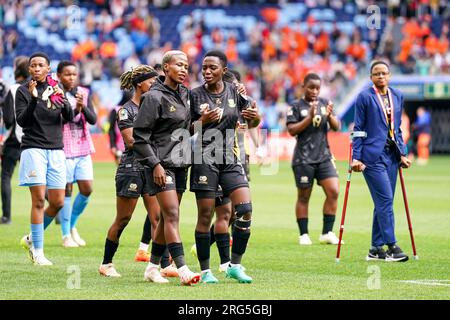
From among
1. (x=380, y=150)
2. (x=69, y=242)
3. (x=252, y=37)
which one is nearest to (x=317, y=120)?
(x=380, y=150)

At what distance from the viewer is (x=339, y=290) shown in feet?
34.5

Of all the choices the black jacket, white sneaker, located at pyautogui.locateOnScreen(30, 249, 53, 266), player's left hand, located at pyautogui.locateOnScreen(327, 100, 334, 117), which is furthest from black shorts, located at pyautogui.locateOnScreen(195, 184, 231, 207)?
player's left hand, located at pyautogui.locateOnScreen(327, 100, 334, 117)

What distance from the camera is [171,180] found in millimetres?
10914

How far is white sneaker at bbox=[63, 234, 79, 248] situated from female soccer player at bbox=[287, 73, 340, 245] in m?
3.27

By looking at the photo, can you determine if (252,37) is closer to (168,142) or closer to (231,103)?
(231,103)

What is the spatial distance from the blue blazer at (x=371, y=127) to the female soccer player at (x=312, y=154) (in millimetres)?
2194

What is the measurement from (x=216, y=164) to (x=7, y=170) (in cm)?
799

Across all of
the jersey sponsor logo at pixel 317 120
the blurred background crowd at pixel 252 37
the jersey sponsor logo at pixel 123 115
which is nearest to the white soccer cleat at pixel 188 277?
the jersey sponsor logo at pixel 123 115

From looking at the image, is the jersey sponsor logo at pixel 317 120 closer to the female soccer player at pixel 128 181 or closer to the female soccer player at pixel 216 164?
the female soccer player at pixel 128 181

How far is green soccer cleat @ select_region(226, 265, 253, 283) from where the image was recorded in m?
11.1

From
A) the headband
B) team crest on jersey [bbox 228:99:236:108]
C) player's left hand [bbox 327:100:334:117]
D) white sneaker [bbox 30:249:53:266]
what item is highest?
the headband

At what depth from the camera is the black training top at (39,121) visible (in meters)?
13.0

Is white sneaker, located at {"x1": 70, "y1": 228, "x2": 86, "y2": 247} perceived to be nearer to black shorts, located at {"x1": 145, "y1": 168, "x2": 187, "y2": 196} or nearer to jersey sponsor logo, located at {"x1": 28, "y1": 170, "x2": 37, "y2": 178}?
jersey sponsor logo, located at {"x1": 28, "y1": 170, "x2": 37, "y2": 178}
